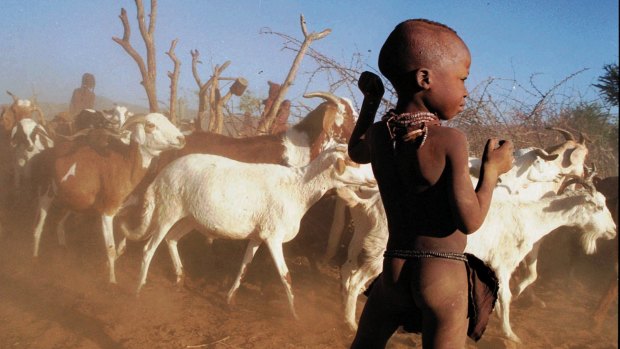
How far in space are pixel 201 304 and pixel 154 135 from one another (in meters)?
2.63

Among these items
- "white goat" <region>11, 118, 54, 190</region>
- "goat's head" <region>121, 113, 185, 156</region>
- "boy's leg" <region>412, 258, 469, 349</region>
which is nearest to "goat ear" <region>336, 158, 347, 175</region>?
"goat's head" <region>121, 113, 185, 156</region>

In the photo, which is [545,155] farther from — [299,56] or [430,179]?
[430,179]

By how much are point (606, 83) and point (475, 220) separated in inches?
138

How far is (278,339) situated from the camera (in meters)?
4.89

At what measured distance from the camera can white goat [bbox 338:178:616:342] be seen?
17.3 ft

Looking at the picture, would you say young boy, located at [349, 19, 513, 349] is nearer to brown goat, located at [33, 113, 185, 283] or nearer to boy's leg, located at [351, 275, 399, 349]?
boy's leg, located at [351, 275, 399, 349]

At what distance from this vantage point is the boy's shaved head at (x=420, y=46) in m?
1.96

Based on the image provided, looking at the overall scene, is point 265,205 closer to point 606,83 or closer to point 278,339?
point 278,339

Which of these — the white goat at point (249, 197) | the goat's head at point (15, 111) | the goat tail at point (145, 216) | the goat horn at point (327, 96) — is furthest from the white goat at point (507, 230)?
the goat's head at point (15, 111)

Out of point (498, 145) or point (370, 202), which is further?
point (370, 202)

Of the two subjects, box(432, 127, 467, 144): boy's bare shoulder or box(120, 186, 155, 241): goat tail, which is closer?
box(432, 127, 467, 144): boy's bare shoulder

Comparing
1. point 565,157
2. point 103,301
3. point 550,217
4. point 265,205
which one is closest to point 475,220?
point 265,205

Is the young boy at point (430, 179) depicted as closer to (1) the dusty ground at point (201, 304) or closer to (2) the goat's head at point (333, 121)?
(1) the dusty ground at point (201, 304)

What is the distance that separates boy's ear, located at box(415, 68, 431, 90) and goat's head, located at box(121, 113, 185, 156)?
5.59 meters
